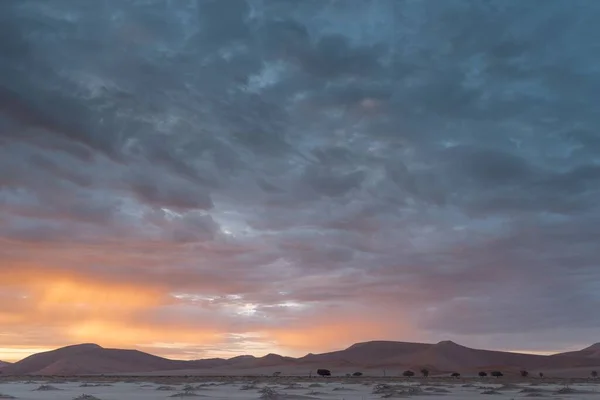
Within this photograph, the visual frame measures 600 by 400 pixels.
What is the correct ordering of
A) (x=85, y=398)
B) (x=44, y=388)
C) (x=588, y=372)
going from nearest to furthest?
(x=85, y=398), (x=44, y=388), (x=588, y=372)

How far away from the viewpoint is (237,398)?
53.1m

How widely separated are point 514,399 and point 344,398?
45.0 ft

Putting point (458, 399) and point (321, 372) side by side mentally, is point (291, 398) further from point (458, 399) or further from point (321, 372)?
point (321, 372)

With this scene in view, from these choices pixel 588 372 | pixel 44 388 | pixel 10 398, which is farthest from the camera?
pixel 588 372

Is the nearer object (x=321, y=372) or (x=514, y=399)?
(x=514, y=399)

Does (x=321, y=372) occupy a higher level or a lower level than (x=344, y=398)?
higher

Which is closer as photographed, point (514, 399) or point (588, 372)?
point (514, 399)

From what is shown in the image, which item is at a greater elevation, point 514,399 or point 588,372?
point 588,372

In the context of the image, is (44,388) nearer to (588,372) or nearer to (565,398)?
(565,398)

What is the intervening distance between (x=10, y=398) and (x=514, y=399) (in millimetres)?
39441

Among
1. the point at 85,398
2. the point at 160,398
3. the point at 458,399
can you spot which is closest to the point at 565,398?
the point at 458,399

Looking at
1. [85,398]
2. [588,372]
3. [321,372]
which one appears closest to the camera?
[85,398]

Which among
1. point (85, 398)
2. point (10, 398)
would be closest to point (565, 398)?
point (85, 398)

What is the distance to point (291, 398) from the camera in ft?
171
